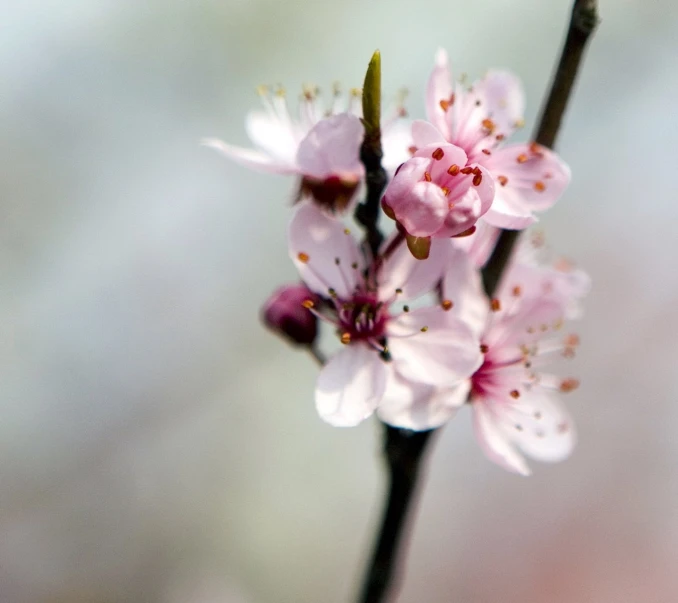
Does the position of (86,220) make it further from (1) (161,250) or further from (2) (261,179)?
(2) (261,179)

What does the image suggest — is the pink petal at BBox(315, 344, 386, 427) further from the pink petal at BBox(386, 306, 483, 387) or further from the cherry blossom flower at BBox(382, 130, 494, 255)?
the cherry blossom flower at BBox(382, 130, 494, 255)

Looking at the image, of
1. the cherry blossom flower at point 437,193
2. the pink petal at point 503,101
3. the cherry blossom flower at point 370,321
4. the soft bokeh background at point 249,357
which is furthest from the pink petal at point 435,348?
the soft bokeh background at point 249,357

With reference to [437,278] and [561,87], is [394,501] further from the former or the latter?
[561,87]

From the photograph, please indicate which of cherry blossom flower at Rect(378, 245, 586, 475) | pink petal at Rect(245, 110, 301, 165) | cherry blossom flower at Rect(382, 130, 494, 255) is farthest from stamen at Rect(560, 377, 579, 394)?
pink petal at Rect(245, 110, 301, 165)

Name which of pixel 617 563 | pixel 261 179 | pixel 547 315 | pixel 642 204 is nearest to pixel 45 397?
pixel 261 179

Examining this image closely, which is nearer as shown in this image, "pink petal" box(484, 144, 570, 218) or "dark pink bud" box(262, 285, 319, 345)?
"pink petal" box(484, 144, 570, 218)

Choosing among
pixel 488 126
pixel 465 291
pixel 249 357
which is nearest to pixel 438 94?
pixel 488 126

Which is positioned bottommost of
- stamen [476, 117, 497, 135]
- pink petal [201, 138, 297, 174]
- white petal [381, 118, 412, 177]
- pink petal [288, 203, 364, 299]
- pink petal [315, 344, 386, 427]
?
pink petal [315, 344, 386, 427]

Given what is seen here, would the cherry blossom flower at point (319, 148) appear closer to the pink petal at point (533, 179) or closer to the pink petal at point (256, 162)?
the pink petal at point (256, 162)
